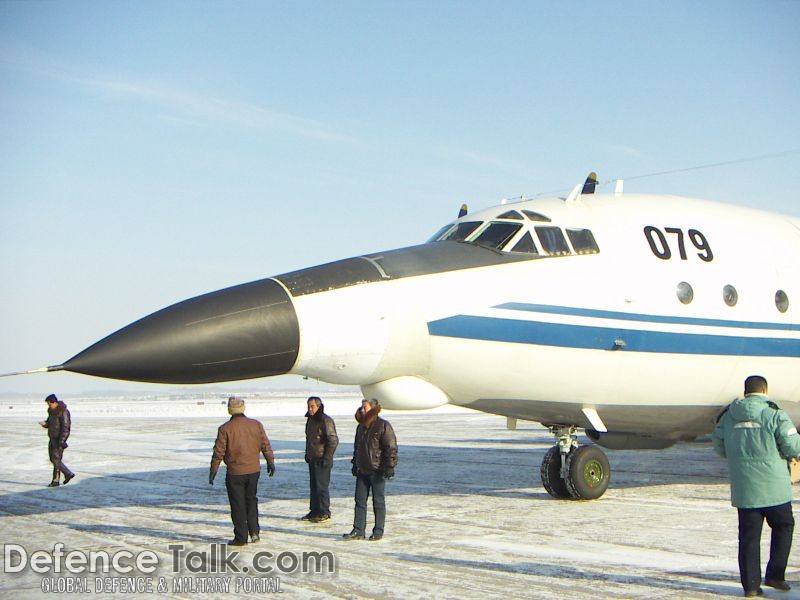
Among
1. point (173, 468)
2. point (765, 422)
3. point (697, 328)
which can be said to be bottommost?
point (173, 468)

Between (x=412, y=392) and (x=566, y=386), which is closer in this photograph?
(x=412, y=392)

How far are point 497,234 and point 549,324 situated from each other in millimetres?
1550

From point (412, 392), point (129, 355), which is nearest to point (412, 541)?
point (412, 392)

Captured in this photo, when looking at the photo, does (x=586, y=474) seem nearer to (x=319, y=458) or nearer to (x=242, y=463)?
(x=319, y=458)

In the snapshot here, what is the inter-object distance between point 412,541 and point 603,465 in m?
4.78

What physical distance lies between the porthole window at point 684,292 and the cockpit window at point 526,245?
7.84 ft

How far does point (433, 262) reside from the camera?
12.4 meters

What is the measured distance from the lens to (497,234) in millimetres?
13266

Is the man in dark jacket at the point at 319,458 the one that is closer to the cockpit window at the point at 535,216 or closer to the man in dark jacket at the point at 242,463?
the man in dark jacket at the point at 242,463

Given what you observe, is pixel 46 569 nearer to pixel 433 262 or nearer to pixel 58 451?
pixel 433 262

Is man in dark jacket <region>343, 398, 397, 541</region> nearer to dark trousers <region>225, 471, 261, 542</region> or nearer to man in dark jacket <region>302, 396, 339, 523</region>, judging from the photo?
dark trousers <region>225, 471, 261, 542</region>

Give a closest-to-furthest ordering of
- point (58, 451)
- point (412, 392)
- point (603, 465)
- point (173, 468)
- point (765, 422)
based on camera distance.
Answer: point (765, 422) < point (412, 392) < point (603, 465) < point (58, 451) < point (173, 468)

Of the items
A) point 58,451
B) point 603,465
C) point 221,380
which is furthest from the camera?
point 58,451

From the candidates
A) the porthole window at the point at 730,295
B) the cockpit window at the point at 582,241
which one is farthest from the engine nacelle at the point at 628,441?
the cockpit window at the point at 582,241
